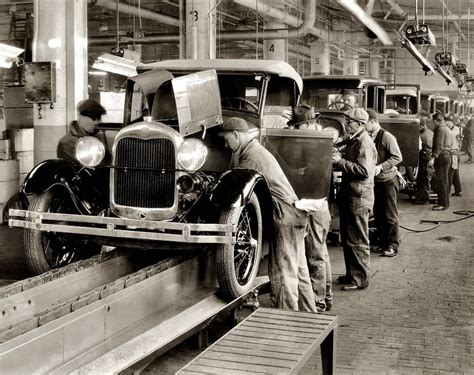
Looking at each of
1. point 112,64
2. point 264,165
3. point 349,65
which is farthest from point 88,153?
point 349,65

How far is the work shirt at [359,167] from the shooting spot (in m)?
6.87

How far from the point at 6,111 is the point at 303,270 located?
8354 mm

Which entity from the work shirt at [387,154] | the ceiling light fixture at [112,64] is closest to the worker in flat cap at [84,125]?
the ceiling light fixture at [112,64]

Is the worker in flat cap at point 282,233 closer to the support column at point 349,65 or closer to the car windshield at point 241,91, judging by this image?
the car windshield at point 241,91

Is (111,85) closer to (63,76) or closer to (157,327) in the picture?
(63,76)

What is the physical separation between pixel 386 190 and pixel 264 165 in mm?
3445

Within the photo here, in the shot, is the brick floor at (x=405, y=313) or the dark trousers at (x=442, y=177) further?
the dark trousers at (x=442, y=177)

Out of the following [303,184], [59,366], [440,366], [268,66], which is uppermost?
[268,66]

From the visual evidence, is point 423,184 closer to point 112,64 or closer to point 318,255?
point 112,64

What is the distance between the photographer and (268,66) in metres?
6.93

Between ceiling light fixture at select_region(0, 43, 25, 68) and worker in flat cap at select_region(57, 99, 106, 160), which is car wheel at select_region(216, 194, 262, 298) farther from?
ceiling light fixture at select_region(0, 43, 25, 68)

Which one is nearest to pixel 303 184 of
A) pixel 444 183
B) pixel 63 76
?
pixel 63 76

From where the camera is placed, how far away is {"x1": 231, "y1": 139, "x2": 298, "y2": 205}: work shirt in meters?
5.43

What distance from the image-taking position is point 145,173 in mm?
5539
